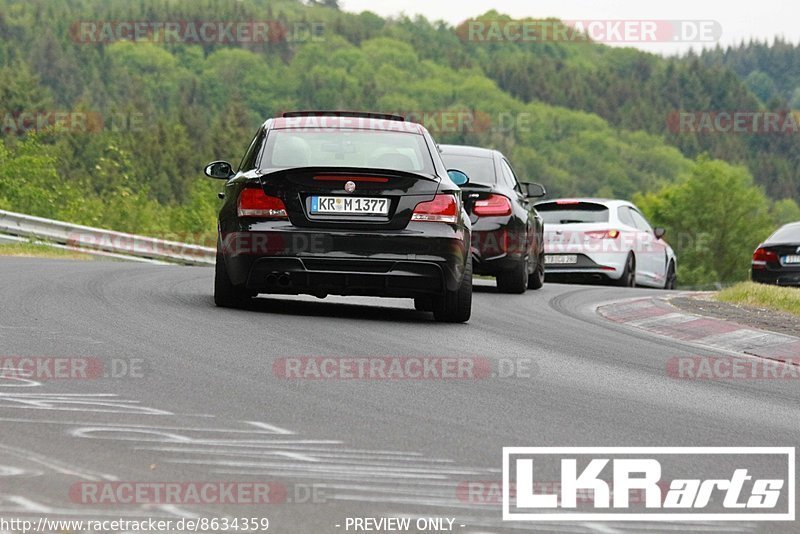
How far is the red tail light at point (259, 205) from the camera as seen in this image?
10266 millimetres

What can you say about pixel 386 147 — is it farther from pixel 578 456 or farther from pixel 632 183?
pixel 632 183

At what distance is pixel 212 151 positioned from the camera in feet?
438

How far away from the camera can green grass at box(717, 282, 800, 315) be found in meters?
14.2

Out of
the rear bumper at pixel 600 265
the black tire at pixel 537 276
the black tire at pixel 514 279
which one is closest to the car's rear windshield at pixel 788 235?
the rear bumper at pixel 600 265

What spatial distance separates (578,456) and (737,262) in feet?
336

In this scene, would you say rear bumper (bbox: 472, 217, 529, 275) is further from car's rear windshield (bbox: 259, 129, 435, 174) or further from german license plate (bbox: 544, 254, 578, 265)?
german license plate (bbox: 544, 254, 578, 265)

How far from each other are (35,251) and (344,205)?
50.7ft

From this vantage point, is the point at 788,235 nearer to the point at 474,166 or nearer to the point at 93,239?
the point at 474,166

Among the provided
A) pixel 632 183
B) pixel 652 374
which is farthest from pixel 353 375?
pixel 632 183

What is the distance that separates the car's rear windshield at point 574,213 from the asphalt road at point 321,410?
9494mm

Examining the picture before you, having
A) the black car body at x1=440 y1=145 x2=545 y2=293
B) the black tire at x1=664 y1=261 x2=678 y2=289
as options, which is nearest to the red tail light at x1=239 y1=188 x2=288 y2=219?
the black car body at x1=440 y1=145 x2=545 y2=293

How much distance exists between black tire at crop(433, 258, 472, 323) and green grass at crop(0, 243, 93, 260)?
13984mm

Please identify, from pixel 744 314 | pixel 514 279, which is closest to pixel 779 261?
pixel 514 279

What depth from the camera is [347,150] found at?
1084 cm
